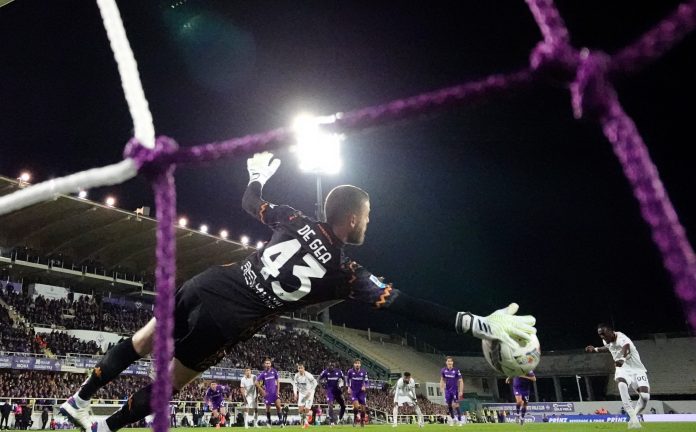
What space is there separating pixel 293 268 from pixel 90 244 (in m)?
25.8

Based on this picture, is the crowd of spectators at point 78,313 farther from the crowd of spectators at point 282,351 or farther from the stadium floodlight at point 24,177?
the stadium floodlight at point 24,177

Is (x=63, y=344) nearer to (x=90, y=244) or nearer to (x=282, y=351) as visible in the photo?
(x=90, y=244)

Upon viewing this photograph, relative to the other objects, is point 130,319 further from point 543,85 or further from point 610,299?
point 610,299

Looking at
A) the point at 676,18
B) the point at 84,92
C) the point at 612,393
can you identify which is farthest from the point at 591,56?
A: the point at 612,393

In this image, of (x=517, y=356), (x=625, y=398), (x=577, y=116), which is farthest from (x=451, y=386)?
(x=577, y=116)

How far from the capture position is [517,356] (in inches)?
96.1

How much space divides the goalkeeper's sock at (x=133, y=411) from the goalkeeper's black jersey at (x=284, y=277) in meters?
0.89

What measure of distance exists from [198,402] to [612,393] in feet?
96.6

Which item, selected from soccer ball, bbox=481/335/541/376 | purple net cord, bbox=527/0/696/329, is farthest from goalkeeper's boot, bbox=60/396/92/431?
purple net cord, bbox=527/0/696/329

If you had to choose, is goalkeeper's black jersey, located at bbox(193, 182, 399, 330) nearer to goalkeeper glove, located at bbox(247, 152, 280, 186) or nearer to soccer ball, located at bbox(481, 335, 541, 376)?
goalkeeper glove, located at bbox(247, 152, 280, 186)

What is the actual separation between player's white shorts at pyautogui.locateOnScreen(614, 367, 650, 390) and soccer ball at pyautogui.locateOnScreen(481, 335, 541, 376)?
866cm

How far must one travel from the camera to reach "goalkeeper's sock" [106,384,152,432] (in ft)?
11.6

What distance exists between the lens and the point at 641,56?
165 cm

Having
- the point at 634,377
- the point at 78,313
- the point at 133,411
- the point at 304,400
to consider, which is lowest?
the point at 304,400
